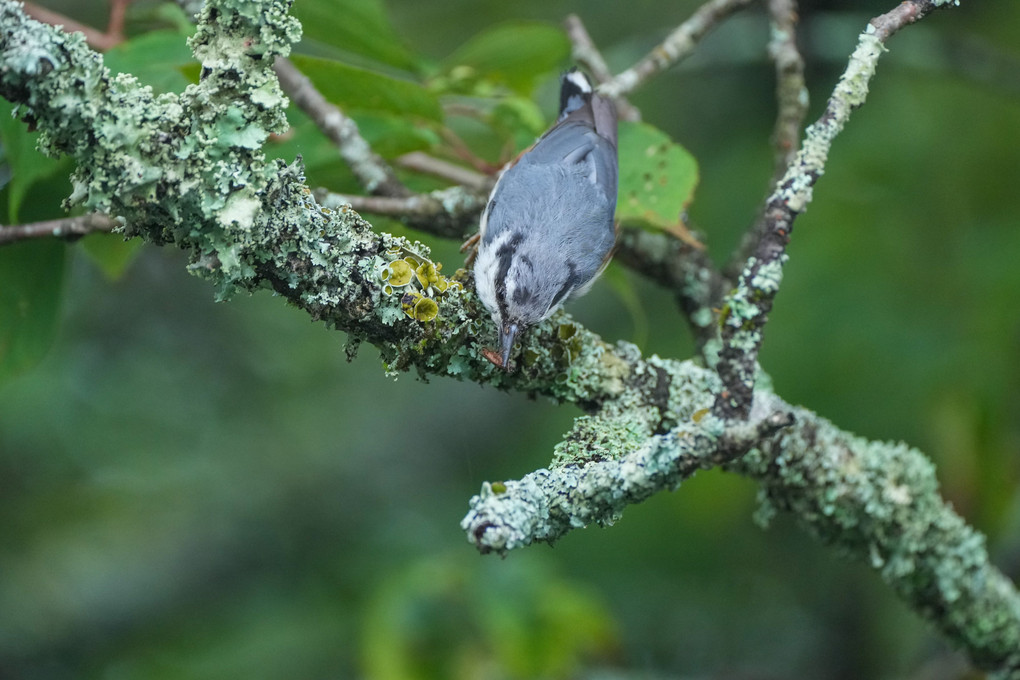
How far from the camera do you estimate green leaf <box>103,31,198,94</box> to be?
1.86m

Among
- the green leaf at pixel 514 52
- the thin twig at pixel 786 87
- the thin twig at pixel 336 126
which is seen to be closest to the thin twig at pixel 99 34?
the thin twig at pixel 336 126

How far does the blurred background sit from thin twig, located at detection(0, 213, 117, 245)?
128 cm

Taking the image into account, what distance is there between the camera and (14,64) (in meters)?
1.14

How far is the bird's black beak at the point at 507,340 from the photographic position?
153 cm

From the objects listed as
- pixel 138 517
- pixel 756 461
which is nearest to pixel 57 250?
pixel 756 461

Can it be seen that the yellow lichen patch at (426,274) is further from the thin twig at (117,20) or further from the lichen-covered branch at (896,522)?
the thin twig at (117,20)

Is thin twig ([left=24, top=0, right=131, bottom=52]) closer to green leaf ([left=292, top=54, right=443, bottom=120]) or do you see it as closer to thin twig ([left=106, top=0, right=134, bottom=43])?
thin twig ([left=106, top=0, right=134, bottom=43])

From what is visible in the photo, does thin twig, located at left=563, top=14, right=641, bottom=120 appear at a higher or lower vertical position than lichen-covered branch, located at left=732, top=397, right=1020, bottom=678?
higher

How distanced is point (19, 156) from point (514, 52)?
1.32 meters

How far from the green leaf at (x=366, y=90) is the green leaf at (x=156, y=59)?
266 millimetres

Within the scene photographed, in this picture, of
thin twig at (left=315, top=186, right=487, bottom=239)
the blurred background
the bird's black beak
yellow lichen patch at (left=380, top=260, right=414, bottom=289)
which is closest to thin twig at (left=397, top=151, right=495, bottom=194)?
thin twig at (left=315, top=186, right=487, bottom=239)

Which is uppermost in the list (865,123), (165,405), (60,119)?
(865,123)

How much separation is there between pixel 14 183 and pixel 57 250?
24cm

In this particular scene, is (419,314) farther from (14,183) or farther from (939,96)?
(939,96)
